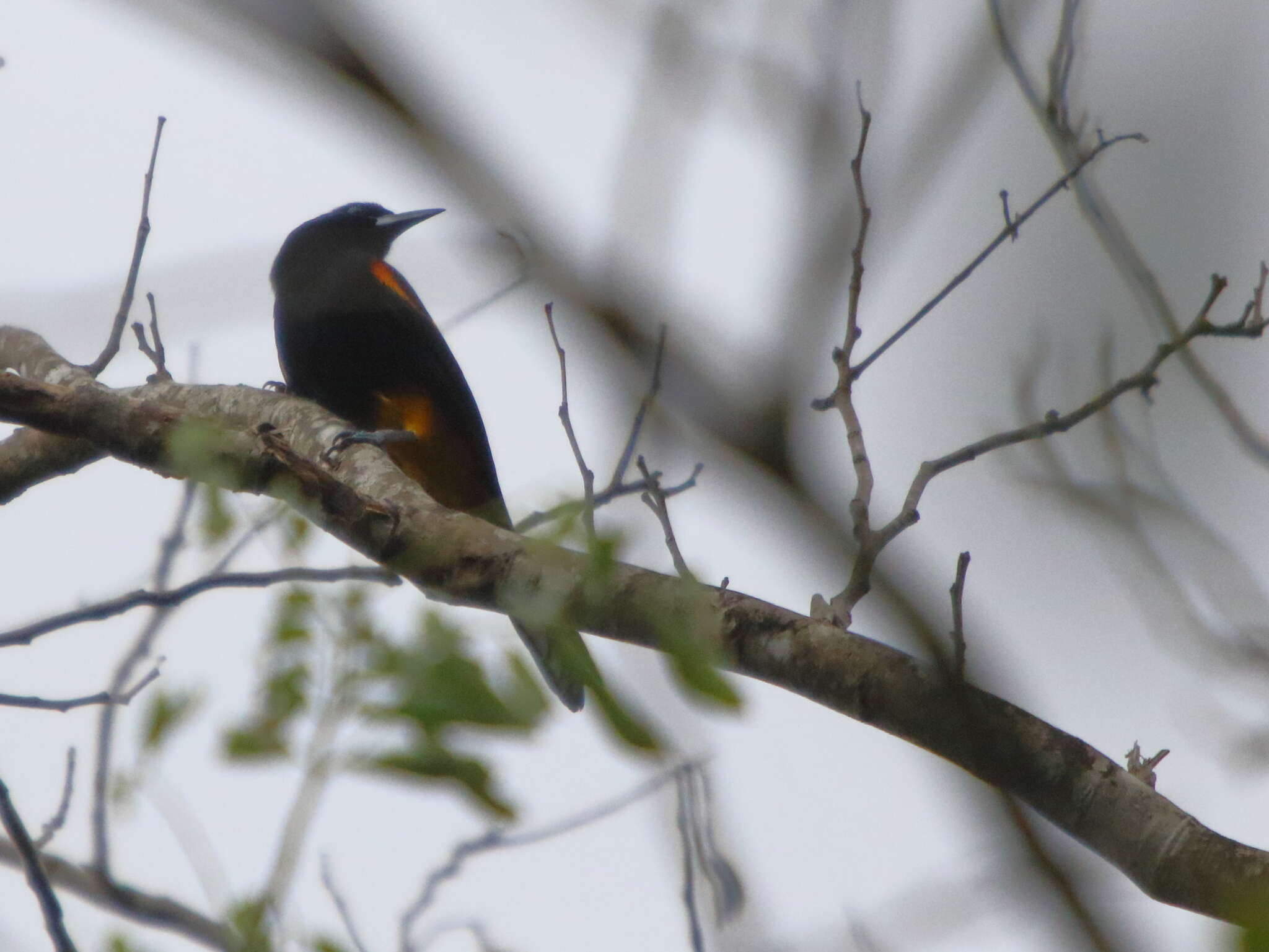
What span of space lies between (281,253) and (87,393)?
3756 mm

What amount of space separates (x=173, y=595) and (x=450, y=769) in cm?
130

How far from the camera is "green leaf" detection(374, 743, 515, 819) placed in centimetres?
167

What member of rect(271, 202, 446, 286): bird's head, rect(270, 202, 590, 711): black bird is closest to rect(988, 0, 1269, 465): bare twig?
rect(270, 202, 590, 711): black bird

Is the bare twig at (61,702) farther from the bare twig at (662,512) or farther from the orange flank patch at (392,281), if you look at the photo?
the orange flank patch at (392,281)

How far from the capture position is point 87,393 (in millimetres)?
3018

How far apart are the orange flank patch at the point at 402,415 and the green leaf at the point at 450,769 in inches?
158

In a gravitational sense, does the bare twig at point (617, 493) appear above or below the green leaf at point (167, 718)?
above

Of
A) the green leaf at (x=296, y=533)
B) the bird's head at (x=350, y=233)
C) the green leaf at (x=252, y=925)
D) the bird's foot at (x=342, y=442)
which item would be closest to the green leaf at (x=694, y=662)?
the green leaf at (x=252, y=925)

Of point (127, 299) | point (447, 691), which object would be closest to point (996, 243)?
point (447, 691)

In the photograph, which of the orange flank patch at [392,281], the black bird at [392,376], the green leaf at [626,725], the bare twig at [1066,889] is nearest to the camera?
the bare twig at [1066,889]

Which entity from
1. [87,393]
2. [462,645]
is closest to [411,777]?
[462,645]

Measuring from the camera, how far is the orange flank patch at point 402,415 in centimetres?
566

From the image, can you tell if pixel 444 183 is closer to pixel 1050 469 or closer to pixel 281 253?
pixel 1050 469

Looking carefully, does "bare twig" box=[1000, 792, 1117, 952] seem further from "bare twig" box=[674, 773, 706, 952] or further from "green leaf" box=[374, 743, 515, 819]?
"bare twig" box=[674, 773, 706, 952]
